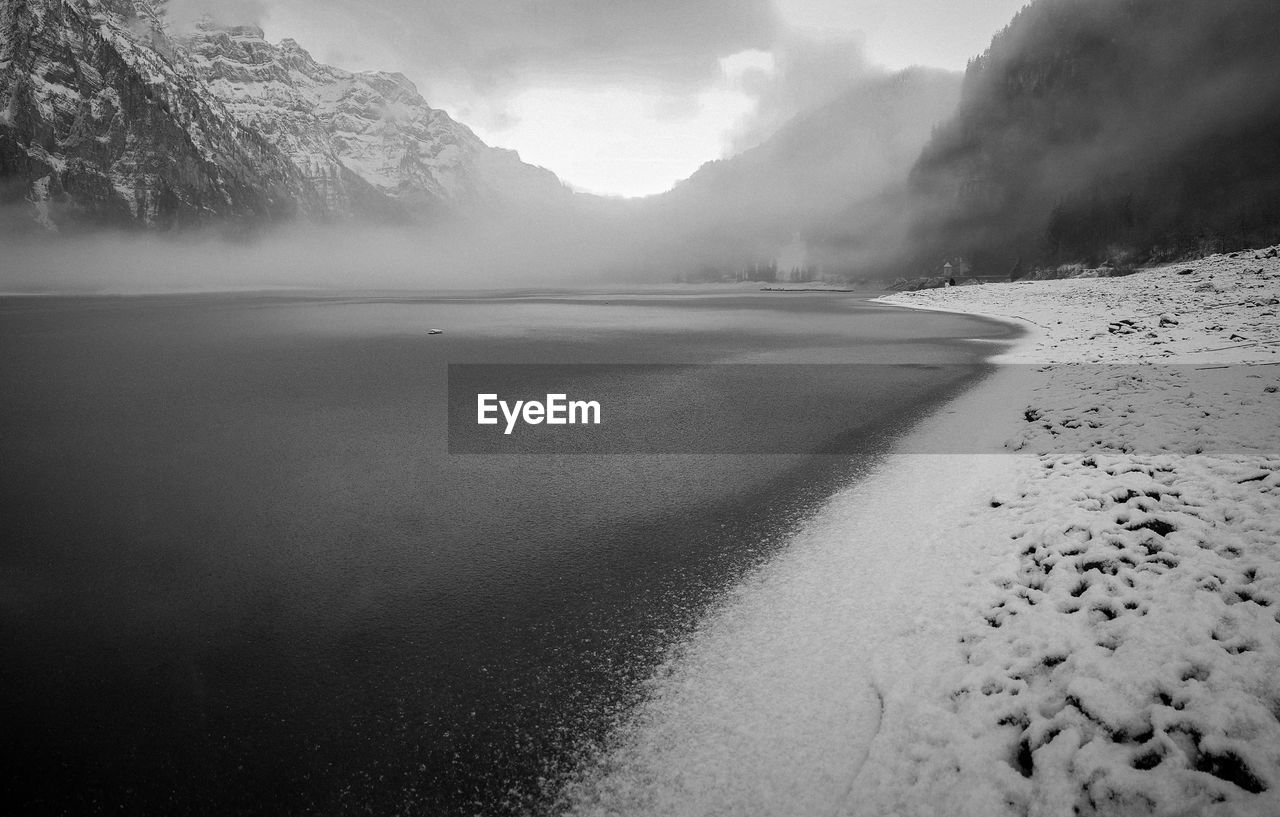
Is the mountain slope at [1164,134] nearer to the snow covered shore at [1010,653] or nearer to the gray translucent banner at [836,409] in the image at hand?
the gray translucent banner at [836,409]

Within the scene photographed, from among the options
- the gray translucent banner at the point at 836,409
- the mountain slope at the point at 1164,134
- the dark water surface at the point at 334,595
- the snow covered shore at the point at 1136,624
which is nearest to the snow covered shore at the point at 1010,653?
the snow covered shore at the point at 1136,624

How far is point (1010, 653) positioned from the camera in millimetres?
5414

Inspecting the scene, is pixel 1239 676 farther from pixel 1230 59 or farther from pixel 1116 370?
pixel 1230 59

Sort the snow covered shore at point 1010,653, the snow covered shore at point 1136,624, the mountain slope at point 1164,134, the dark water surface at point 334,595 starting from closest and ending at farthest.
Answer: the snow covered shore at point 1136,624 → the snow covered shore at point 1010,653 → the dark water surface at point 334,595 → the mountain slope at point 1164,134

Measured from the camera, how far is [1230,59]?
16288 centimetres

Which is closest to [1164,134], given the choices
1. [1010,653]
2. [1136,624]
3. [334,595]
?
[1136,624]

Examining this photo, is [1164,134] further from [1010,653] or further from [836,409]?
[1010,653]

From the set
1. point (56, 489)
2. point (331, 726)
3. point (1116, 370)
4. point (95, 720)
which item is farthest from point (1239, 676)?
point (56, 489)

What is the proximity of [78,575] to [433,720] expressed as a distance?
6458mm

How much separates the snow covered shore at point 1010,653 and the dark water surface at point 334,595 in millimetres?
751

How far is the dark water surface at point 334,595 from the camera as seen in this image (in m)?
4.67

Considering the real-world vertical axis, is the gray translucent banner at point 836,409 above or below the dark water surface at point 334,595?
above

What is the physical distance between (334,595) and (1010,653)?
7904 mm

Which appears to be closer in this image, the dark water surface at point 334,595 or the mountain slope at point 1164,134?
the dark water surface at point 334,595
